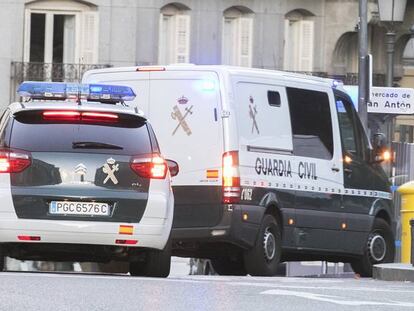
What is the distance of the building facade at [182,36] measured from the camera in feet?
123

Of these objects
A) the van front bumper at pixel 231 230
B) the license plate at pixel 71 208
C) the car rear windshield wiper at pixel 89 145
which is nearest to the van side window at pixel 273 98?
the van front bumper at pixel 231 230

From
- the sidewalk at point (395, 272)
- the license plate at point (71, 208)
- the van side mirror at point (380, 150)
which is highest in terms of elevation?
the van side mirror at point (380, 150)

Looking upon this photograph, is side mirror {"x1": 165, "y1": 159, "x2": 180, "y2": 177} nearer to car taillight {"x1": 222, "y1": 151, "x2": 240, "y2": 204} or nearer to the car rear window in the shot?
car taillight {"x1": 222, "y1": 151, "x2": 240, "y2": 204}

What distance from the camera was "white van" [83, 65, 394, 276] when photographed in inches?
610

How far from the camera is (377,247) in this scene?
18.6 meters

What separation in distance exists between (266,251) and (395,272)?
151cm

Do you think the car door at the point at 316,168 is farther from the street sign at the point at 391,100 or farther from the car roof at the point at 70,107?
the street sign at the point at 391,100

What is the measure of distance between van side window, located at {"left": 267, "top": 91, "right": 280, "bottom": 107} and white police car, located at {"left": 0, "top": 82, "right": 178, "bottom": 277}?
3.13 metres

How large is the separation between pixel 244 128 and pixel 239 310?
550 centimetres

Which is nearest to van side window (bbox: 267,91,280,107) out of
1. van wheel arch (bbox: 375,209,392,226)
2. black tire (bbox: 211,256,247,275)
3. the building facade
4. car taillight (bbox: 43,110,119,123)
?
black tire (bbox: 211,256,247,275)

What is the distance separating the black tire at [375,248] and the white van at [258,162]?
6.6 inches

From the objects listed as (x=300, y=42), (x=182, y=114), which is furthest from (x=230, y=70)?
(x=300, y=42)

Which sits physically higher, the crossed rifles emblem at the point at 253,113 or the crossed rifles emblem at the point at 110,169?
the crossed rifles emblem at the point at 253,113

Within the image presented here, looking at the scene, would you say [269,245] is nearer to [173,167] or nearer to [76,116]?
[173,167]
